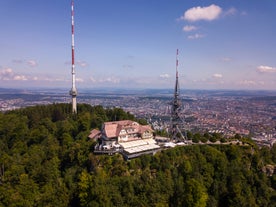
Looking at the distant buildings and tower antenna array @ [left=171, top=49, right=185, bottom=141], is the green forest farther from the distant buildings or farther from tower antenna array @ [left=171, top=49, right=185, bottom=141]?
tower antenna array @ [left=171, top=49, right=185, bottom=141]

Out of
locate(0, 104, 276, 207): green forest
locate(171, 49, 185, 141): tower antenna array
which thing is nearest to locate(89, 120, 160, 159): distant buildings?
locate(0, 104, 276, 207): green forest

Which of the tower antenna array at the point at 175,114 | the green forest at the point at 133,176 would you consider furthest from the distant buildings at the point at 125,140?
the tower antenna array at the point at 175,114

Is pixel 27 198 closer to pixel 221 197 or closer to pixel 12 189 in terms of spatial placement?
pixel 12 189

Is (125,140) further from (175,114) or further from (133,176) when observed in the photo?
(175,114)

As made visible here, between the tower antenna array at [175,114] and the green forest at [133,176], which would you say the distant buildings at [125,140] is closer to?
the green forest at [133,176]

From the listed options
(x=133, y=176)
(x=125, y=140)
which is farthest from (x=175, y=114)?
(x=133, y=176)

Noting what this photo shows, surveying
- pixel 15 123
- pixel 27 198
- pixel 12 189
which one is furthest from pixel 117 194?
pixel 15 123
